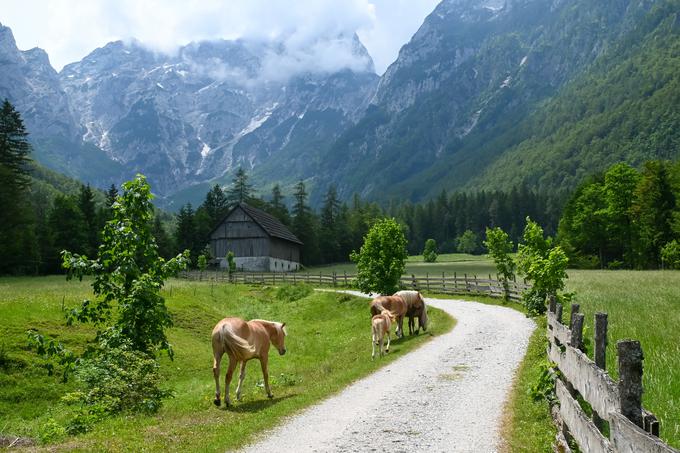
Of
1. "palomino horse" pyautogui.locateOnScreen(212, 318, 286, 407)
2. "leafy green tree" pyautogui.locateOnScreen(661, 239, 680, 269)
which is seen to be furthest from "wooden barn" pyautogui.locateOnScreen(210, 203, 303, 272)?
"palomino horse" pyautogui.locateOnScreen(212, 318, 286, 407)

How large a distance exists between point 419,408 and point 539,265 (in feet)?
39.7

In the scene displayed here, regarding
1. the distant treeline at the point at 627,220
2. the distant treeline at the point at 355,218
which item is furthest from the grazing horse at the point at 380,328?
the distant treeline at the point at 355,218

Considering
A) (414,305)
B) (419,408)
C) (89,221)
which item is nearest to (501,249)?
(414,305)

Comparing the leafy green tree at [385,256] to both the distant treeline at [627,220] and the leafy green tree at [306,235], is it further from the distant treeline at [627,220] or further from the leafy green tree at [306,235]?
the leafy green tree at [306,235]

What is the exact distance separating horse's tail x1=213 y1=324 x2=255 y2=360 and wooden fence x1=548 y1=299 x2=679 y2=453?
7221mm

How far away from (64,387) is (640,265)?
2496 inches

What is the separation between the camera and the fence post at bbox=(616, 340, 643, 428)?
4.25 m

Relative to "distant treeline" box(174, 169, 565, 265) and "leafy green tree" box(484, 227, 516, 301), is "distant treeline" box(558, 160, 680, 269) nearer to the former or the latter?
"leafy green tree" box(484, 227, 516, 301)

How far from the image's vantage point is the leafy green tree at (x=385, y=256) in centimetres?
3300

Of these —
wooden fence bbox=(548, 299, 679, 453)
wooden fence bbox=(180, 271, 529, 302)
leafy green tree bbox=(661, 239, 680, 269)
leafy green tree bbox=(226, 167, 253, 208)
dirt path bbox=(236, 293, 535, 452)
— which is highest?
leafy green tree bbox=(226, 167, 253, 208)

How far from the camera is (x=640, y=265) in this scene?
6028 centimetres

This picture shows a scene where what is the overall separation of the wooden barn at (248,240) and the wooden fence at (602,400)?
72.2 m

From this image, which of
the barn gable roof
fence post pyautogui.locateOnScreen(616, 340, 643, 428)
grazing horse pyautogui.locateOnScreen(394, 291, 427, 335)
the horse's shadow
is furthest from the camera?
the barn gable roof

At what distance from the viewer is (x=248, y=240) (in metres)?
80.5
